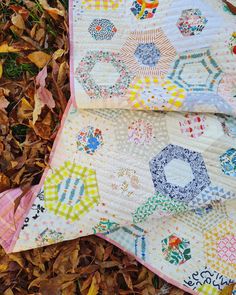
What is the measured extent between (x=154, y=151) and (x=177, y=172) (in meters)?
0.10

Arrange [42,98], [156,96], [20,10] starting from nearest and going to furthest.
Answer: [156,96] < [42,98] < [20,10]

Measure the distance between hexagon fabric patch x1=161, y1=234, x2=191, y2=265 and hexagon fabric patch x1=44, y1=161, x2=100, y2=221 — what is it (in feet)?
0.93

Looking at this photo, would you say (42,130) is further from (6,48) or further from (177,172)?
(177,172)

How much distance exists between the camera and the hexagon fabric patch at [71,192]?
1.42m

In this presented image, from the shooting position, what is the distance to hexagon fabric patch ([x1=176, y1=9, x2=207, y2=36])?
1.47m

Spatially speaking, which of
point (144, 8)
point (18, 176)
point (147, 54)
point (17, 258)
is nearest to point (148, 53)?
point (147, 54)

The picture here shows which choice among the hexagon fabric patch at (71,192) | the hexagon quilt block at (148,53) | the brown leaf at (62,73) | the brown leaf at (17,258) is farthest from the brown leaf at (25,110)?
the brown leaf at (17,258)

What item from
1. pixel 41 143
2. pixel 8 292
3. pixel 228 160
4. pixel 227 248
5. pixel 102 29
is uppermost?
pixel 102 29

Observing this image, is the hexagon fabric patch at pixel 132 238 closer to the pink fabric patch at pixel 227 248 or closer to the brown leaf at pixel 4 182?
the pink fabric patch at pixel 227 248

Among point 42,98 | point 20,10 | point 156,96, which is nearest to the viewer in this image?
point 156,96

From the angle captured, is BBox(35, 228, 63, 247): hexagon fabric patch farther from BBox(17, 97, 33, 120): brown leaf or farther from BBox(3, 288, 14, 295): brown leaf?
BBox(17, 97, 33, 120): brown leaf

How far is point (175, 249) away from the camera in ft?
4.79

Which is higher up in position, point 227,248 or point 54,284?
point 227,248

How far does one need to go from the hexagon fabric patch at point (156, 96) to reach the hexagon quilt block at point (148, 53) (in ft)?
0.19
